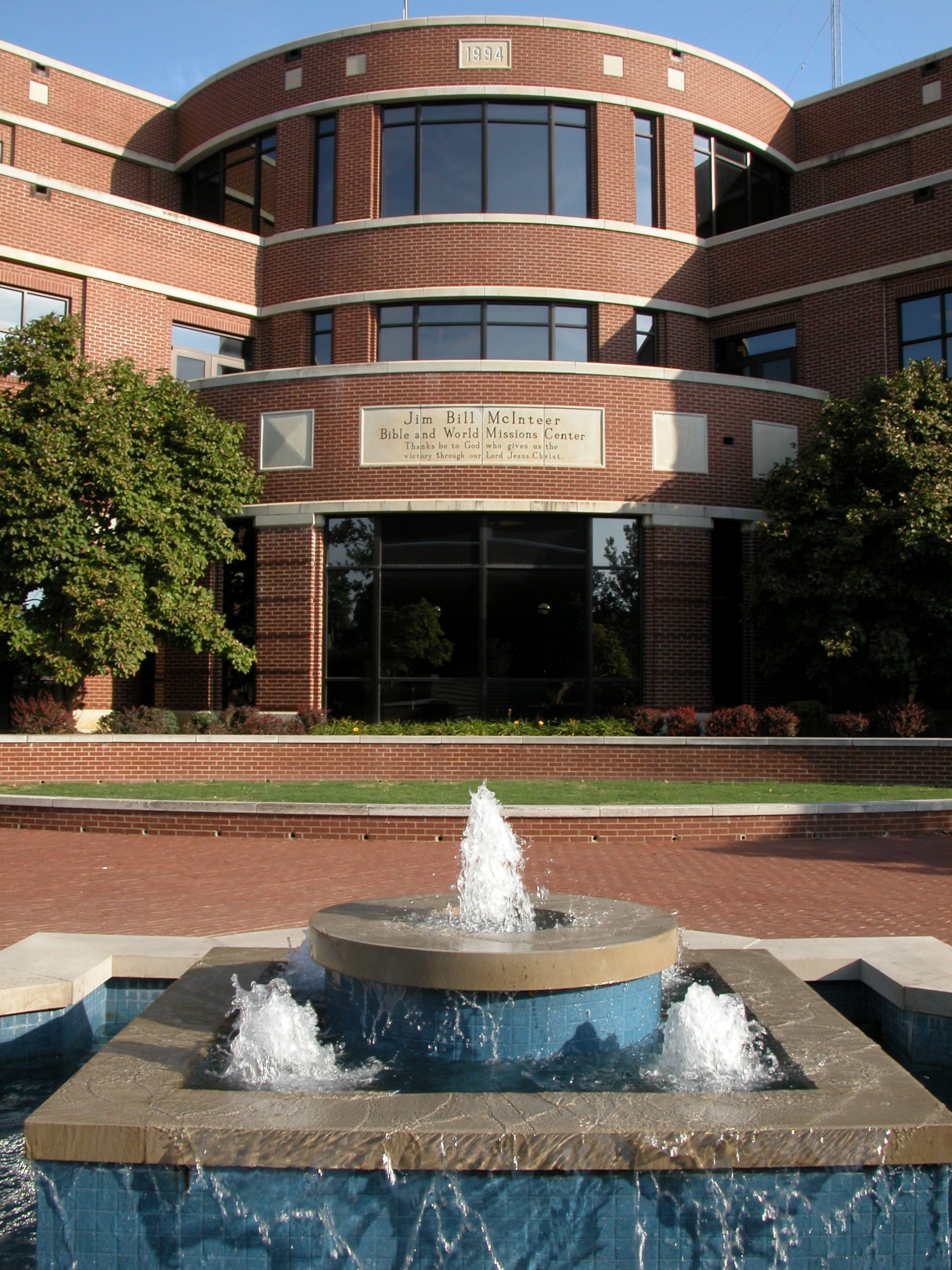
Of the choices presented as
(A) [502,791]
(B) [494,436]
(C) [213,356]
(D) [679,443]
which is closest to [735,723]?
(A) [502,791]

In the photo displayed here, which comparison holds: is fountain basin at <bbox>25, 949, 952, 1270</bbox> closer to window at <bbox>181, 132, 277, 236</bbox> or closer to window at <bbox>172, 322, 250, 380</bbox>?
window at <bbox>172, 322, 250, 380</bbox>

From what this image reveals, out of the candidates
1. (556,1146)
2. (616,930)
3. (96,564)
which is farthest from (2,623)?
(556,1146)

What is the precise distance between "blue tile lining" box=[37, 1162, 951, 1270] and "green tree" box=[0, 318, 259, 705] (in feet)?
46.6

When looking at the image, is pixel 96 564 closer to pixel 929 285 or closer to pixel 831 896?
pixel 831 896

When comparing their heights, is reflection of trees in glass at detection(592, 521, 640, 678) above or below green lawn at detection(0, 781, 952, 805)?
above

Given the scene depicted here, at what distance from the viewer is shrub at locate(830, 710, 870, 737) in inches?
680

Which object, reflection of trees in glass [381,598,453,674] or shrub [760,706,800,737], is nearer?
shrub [760,706,800,737]

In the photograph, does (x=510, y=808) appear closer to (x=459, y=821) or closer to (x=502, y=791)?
(x=459, y=821)

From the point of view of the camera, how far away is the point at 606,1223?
4.02 meters

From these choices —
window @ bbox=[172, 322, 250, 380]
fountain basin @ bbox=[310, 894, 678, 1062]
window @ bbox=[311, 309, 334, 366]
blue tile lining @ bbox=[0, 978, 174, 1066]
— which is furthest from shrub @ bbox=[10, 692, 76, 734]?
fountain basin @ bbox=[310, 894, 678, 1062]

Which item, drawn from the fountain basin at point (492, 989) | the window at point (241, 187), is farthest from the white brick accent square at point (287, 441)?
the fountain basin at point (492, 989)

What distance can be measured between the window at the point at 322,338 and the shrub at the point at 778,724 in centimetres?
1160

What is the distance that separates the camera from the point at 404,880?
10.3 metres

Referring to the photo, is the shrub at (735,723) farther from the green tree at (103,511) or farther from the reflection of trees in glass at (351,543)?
the green tree at (103,511)
